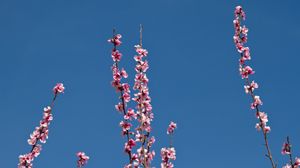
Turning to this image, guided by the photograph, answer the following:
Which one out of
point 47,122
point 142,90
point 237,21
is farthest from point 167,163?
point 237,21

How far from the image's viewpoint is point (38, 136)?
24.8ft

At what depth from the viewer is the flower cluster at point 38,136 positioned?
739 cm

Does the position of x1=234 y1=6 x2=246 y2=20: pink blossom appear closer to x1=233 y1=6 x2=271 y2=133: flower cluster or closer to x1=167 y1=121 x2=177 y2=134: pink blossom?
x1=233 y1=6 x2=271 y2=133: flower cluster

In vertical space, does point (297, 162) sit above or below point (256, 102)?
below

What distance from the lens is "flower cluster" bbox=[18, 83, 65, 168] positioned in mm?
7395

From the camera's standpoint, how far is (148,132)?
251 inches

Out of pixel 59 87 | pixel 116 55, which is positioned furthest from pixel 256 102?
pixel 59 87

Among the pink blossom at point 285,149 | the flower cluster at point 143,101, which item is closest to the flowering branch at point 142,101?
the flower cluster at point 143,101

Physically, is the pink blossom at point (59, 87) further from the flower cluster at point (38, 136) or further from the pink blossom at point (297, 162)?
the pink blossom at point (297, 162)

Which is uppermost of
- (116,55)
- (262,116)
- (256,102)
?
(116,55)

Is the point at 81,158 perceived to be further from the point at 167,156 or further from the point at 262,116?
the point at 262,116

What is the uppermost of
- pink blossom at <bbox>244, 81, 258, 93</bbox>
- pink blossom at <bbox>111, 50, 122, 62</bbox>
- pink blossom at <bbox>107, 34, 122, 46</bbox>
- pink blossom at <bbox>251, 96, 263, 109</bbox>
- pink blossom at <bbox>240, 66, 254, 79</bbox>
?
pink blossom at <bbox>107, 34, 122, 46</bbox>

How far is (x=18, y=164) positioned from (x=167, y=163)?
3.02 metres

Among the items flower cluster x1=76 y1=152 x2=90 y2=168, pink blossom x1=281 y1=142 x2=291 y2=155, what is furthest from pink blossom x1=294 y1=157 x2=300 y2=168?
flower cluster x1=76 y1=152 x2=90 y2=168
